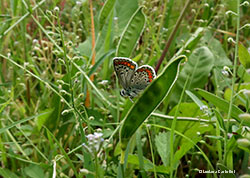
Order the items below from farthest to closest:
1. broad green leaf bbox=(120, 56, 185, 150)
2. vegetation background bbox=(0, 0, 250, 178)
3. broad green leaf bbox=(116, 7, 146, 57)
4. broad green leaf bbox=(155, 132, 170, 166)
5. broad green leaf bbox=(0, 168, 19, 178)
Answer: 1. broad green leaf bbox=(116, 7, 146, 57)
2. broad green leaf bbox=(155, 132, 170, 166)
3. broad green leaf bbox=(0, 168, 19, 178)
4. vegetation background bbox=(0, 0, 250, 178)
5. broad green leaf bbox=(120, 56, 185, 150)

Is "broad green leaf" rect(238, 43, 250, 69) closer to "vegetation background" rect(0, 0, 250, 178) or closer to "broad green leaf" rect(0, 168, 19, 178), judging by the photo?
"vegetation background" rect(0, 0, 250, 178)

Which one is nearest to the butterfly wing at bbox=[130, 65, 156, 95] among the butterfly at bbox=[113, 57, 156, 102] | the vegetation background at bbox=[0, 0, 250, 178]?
the butterfly at bbox=[113, 57, 156, 102]

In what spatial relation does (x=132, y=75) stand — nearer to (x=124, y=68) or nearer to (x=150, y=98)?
(x=124, y=68)

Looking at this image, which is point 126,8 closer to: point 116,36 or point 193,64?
point 116,36

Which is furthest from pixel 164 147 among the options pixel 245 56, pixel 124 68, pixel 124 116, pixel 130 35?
pixel 130 35

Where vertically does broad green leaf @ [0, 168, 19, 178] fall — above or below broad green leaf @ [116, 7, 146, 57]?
below

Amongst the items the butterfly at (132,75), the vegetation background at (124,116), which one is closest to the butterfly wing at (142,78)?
the butterfly at (132,75)
